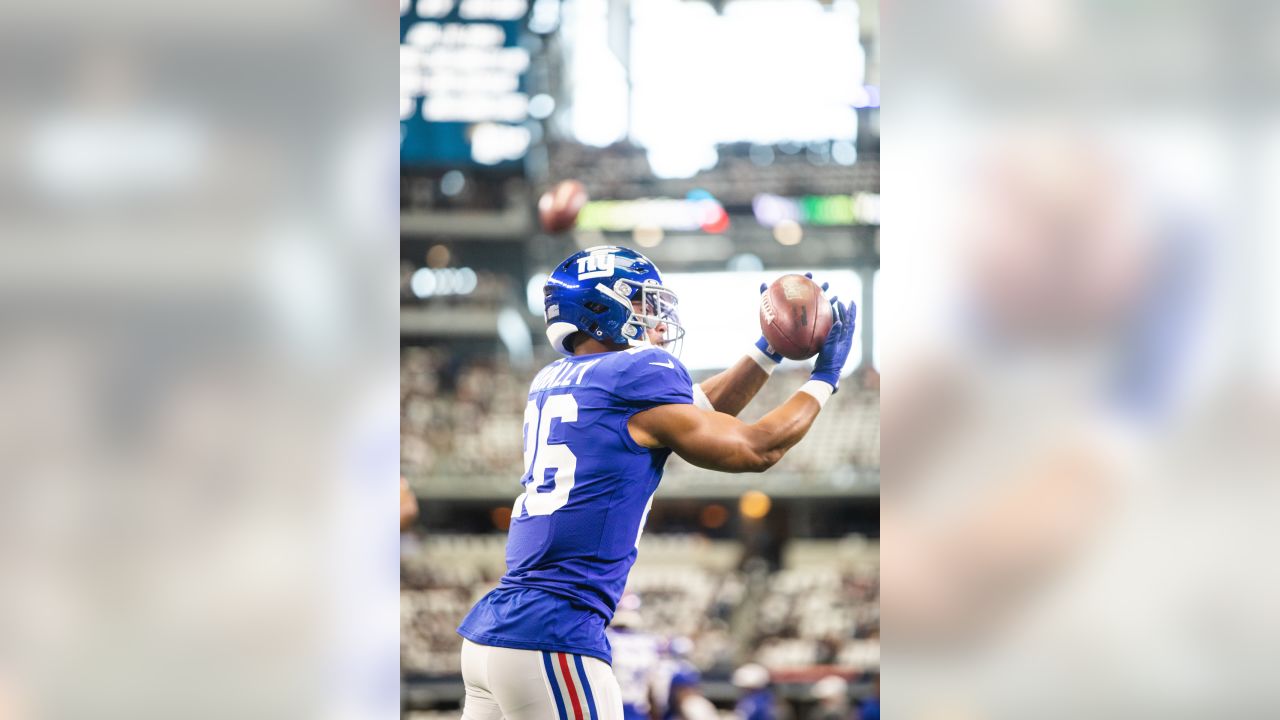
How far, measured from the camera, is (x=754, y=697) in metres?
10.8

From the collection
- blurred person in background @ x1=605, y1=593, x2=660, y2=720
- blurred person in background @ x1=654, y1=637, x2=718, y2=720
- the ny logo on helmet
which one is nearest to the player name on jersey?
the ny logo on helmet

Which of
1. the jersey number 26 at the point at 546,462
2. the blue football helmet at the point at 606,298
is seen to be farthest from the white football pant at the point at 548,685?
the blue football helmet at the point at 606,298

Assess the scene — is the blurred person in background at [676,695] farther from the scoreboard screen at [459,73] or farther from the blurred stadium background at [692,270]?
the scoreboard screen at [459,73]

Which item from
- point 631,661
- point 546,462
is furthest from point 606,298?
point 631,661

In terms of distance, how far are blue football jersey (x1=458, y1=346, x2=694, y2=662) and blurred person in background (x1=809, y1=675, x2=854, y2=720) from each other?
30.8 ft

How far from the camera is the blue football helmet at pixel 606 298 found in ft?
10.3

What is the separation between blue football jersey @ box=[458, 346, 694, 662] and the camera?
2.82 m

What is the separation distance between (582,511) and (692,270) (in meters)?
17.8

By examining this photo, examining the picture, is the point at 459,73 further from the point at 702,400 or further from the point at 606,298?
the point at 606,298

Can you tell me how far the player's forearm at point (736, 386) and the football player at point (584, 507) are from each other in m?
0.39
